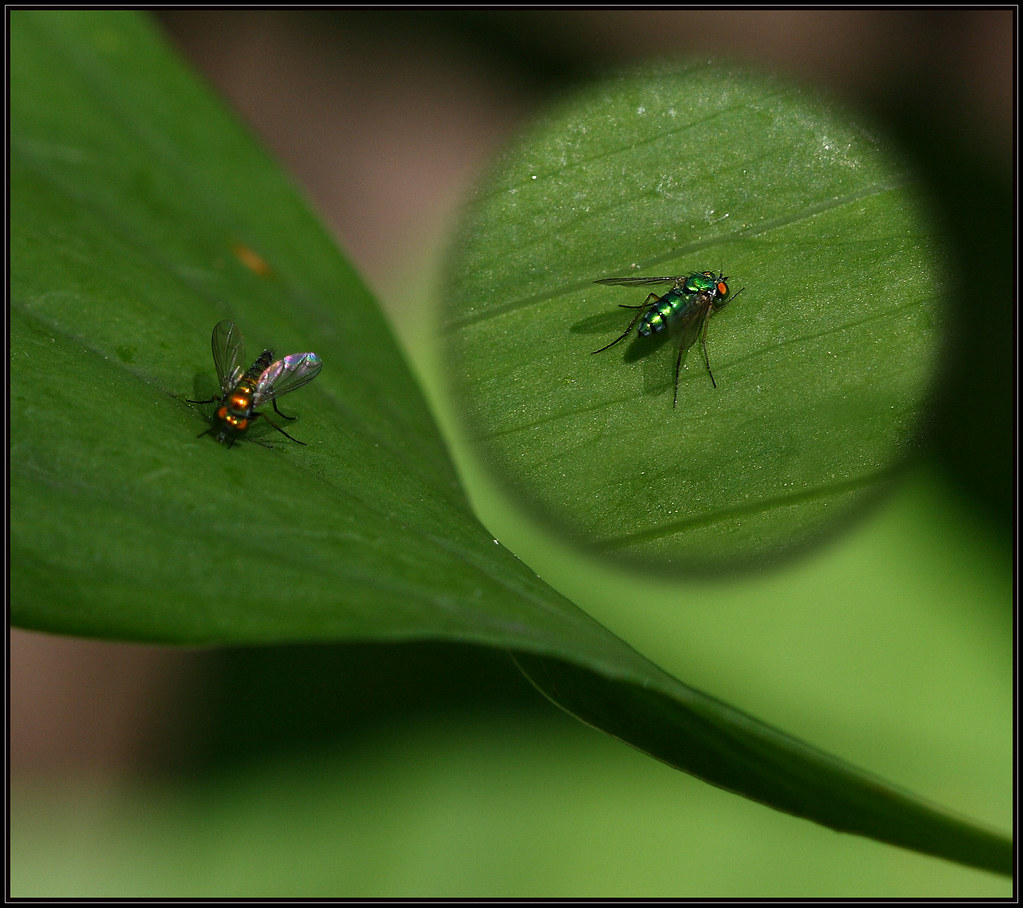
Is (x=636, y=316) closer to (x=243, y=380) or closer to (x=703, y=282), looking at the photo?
(x=703, y=282)

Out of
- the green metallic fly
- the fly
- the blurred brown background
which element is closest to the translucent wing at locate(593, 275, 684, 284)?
the green metallic fly

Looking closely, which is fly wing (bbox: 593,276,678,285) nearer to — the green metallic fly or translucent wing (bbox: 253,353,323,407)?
the green metallic fly

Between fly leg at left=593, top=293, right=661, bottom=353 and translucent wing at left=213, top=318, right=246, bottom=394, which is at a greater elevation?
translucent wing at left=213, top=318, right=246, bottom=394

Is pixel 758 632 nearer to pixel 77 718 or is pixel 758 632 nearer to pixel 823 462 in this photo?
pixel 823 462

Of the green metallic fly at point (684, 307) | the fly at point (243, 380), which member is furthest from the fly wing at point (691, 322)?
the fly at point (243, 380)

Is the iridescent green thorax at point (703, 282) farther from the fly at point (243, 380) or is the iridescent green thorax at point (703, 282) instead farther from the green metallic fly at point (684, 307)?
the fly at point (243, 380)

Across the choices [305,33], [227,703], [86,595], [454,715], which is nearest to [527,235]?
[86,595]
